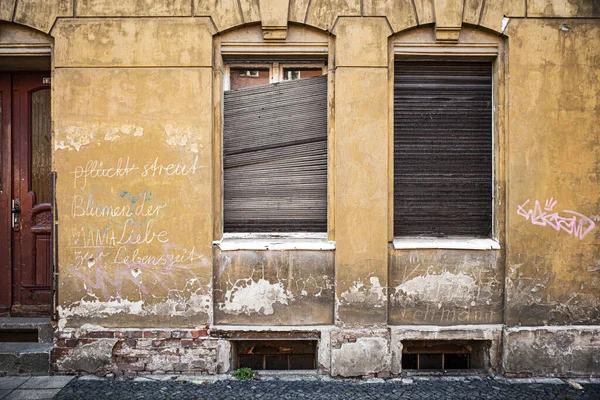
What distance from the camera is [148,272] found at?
4.63 meters

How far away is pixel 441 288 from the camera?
4.70 meters

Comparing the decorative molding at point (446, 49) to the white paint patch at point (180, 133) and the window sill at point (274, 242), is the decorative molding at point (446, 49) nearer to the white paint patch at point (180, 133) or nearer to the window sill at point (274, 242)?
the window sill at point (274, 242)

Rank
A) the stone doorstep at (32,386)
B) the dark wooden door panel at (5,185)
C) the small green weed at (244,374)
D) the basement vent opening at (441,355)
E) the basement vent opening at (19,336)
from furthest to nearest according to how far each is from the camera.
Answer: the dark wooden door panel at (5,185), the basement vent opening at (19,336), the basement vent opening at (441,355), the small green weed at (244,374), the stone doorstep at (32,386)

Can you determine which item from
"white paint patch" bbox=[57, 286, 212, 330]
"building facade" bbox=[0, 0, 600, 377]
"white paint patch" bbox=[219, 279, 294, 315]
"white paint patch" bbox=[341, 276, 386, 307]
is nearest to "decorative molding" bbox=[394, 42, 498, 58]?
"building facade" bbox=[0, 0, 600, 377]

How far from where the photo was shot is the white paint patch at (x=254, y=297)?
15.4ft

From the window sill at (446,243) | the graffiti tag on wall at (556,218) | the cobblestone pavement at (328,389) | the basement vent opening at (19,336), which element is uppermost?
the graffiti tag on wall at (556,218)

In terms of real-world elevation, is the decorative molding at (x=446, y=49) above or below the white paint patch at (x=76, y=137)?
above

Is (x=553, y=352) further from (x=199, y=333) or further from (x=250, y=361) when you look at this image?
(x=199, y=333)

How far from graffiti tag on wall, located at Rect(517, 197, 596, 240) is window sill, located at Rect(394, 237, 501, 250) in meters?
0.48

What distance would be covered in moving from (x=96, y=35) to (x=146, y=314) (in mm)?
3083

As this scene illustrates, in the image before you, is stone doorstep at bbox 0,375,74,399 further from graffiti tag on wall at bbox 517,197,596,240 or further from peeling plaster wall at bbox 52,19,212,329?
graffiti tag on wall at bbox 517,197,596,240

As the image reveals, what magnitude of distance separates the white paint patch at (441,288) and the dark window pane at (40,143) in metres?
4.47

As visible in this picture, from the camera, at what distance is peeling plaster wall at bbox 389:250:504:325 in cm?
471

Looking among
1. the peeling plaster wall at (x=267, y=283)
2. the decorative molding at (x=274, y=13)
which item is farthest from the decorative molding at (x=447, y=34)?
the peeling plaster wall at (x=267, y=283)
